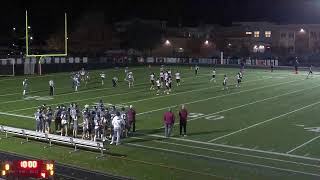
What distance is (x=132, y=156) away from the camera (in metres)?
19.4

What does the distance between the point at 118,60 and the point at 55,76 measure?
20.9 metres

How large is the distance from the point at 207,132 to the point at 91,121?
5197 mm

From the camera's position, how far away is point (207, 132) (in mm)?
23594

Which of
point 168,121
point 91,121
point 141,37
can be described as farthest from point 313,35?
point 91,121

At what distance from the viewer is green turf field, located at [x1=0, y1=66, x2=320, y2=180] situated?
17711mm

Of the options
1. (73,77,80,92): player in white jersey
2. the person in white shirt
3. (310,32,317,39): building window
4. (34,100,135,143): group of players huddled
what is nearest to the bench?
(34,100,135,143): group of players huddled

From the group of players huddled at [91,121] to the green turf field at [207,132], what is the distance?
0.88m

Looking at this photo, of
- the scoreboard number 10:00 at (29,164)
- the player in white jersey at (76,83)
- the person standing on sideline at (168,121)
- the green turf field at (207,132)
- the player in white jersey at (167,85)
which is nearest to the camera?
the scoreboard number 10:00 at (29,164)

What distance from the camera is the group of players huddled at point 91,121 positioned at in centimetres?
2145

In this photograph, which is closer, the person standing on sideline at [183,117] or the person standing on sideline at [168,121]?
the person standing on sideline at [168,121]

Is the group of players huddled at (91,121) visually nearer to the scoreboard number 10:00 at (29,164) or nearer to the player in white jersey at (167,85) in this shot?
the scoreboard number 10:00 at (29,164)

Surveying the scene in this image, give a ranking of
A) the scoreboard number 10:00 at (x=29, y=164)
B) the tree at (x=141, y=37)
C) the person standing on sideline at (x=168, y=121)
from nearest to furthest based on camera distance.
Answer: the scoreboard number 10:00 at (x=29, y=164)
the person standing on sideline at (x=168, y=121)
the tree at (x=141, y=37)

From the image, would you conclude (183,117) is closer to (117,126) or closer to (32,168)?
(117,126)

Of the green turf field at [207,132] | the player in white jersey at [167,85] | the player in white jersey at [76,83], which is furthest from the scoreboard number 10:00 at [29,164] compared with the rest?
the player in white jersey at [76,83]
